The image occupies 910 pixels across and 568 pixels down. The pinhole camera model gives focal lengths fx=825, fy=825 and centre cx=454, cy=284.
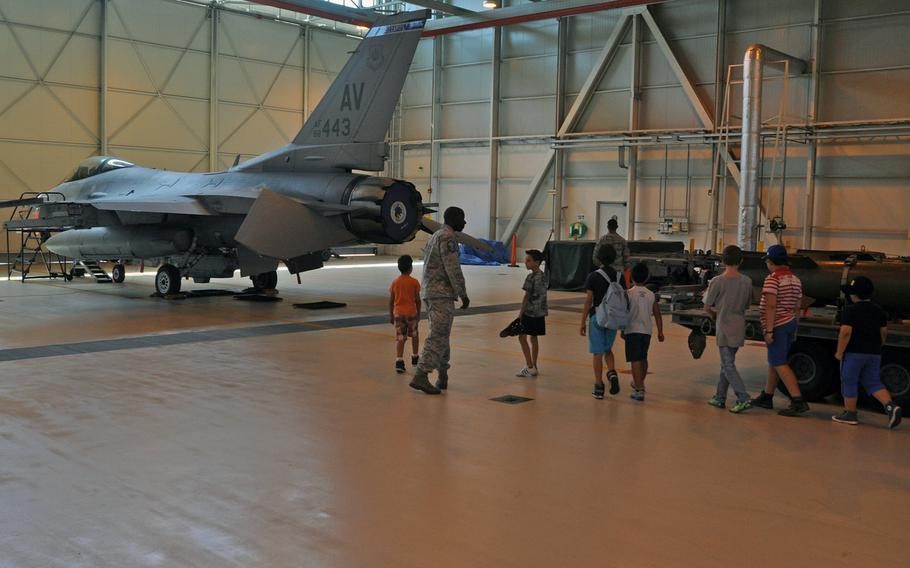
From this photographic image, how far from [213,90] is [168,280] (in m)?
15.7

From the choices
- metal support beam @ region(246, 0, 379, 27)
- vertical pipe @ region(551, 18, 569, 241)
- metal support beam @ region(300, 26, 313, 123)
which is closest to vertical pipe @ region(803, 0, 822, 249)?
vertical pipe @ region(551, 18, 569, 241)

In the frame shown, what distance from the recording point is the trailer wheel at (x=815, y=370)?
813cm

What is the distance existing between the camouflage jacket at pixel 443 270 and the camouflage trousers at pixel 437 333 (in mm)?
84

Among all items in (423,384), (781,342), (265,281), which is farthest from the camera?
(265,281)

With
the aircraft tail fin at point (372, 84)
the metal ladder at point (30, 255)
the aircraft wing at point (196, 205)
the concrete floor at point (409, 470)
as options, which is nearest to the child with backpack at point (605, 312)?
the concrete floor at point (409, 470)

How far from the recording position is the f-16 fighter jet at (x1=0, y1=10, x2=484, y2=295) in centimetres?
1467

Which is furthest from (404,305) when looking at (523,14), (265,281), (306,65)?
(306,65)

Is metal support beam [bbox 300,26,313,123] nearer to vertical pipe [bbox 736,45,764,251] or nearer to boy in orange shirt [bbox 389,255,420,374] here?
vertical pipe [bbox 736,45,764,251]

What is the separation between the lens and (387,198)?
580 inches

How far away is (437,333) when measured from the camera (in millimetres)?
8281

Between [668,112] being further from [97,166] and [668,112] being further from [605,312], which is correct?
[605,312]

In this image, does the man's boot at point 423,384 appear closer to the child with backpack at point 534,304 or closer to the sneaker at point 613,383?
the child with backpack at point 534,304

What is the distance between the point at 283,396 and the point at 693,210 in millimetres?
21332

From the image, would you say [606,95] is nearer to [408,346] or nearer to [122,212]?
[122,212]
